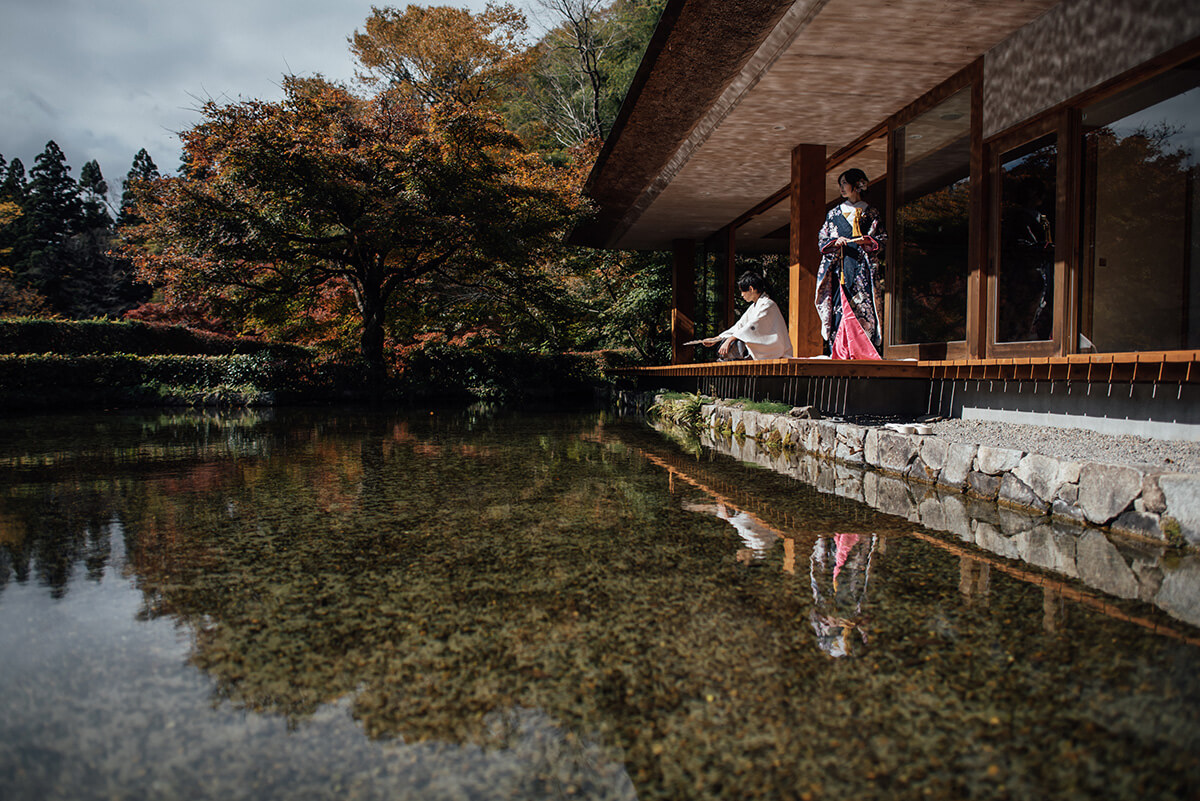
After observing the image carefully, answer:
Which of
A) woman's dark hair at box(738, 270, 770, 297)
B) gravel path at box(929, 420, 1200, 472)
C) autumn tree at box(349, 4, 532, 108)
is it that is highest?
autumn tree at box(349, 4, 532, 108)

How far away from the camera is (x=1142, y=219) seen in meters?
4.75

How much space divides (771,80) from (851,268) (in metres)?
1.66

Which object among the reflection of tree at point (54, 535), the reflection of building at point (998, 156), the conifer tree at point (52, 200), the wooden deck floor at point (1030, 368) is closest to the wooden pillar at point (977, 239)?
the reflection of building at point (998, 156)

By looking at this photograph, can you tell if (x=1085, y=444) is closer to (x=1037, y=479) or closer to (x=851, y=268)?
(x=1037, y=479)

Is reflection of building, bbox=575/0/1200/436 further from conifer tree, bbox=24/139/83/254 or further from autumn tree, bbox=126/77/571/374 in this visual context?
conifer tree, bbox=24/139/83/254

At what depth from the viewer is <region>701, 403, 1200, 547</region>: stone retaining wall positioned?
2525 mm

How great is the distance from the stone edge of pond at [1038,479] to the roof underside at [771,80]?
2.66m

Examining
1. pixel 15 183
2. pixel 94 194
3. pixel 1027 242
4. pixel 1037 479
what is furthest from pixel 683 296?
pixel 94 194

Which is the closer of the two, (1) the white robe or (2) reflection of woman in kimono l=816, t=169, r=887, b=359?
(2) reflection of woman in kimono l=816, t=169, r=887, b=359

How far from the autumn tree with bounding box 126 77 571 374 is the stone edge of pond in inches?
316

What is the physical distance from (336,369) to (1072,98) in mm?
11548

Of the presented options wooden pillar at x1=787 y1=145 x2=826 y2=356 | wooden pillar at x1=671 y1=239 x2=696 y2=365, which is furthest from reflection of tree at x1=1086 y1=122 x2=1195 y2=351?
wooden pillar at x1=671 y1=239 x2=696 y2=365

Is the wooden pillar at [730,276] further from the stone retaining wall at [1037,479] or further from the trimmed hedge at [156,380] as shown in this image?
the trimmed hedge at [156,380]

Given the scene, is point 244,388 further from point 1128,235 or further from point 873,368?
point 1128,235
